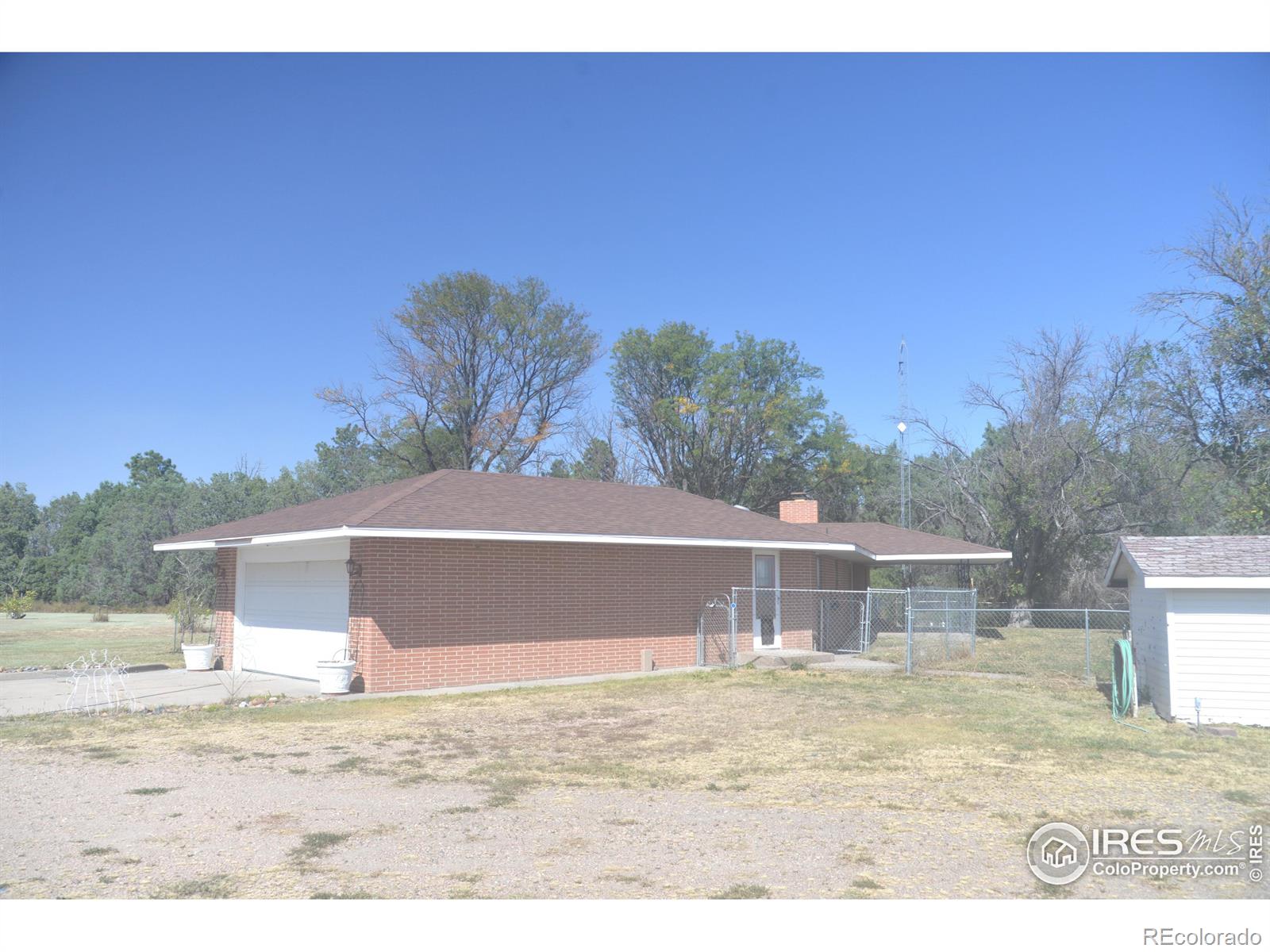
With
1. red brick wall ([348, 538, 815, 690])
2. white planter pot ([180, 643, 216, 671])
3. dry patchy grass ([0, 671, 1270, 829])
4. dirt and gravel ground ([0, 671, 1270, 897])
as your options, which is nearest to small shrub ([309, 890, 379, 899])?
dirt and gravel ground ([0, 671, 1270, 897])

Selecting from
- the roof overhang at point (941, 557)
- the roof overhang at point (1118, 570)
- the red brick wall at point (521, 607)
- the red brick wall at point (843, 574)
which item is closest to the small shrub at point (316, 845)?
the red brick wall at point (521, 607)

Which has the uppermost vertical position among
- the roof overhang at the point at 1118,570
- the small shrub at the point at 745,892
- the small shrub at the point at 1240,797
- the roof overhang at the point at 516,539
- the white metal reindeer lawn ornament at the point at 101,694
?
the roof overhang at the point at 516,539

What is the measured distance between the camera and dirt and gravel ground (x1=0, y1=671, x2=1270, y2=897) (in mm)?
5328

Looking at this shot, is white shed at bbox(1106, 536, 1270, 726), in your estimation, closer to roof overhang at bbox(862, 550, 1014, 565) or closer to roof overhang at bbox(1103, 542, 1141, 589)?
roof overhang at bbox(1103, 542, 1141, 589)

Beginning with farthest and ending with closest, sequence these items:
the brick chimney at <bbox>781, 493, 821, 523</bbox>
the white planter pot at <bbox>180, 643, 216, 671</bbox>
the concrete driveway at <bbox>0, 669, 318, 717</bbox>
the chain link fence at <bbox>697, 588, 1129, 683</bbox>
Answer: the brick chimney at <bbox>781, 493, 821, 523</bbox>, the white planter pot at <bbox>180, 643, 216, 671</bbox>, the chain link fence at <bbox>697, 588, 1129, 683</bbox>, the concrete driveway at <bbox>0, 669, 318, 717</bbox>

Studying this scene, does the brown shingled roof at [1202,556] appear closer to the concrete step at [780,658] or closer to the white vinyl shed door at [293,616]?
the concrete step at [780,658]

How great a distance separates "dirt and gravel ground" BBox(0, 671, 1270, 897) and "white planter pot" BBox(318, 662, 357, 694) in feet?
3.01

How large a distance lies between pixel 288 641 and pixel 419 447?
26.0 meters

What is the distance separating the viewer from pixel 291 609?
54.6 ft

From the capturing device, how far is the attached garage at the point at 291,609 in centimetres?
1513

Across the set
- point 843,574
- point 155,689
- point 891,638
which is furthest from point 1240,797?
point 891,638

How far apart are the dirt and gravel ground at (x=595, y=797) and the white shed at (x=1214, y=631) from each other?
1.03 metres

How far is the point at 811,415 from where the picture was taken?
43500 mm

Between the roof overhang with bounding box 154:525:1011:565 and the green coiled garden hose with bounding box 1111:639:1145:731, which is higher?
the roof overhang with bounding box 154:525:1011:565
